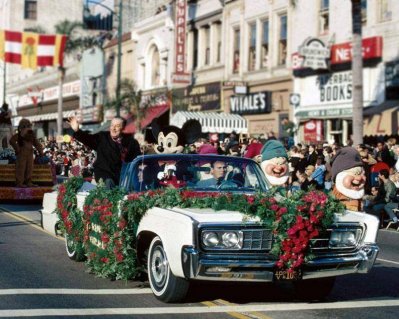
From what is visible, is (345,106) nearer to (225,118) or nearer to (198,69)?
(225,118)

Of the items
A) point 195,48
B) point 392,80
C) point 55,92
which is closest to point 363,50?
point 392,80

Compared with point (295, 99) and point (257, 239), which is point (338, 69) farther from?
point (257, 239)

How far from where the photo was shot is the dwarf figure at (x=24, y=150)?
→ 1942 cm

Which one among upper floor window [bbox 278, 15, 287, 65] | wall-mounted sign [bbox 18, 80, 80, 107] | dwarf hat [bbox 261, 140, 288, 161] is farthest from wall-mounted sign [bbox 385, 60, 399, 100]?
wall-mounted sign [bbox 18, 80, 80, 107]

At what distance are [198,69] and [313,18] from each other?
1082cm

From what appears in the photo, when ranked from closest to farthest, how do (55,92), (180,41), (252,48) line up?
(252,48) → (180,41) → (55,92)

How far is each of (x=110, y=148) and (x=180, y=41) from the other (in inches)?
1213

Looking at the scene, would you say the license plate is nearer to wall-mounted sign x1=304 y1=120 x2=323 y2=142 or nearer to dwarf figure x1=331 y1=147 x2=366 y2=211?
dwarf figure x1=331 y1=147 x2=366 y2=211

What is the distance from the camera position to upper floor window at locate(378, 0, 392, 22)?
2748 centimetres

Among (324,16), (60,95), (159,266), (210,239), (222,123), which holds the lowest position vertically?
(159,266)

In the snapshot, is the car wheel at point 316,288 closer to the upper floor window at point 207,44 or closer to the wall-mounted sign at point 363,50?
the wall-mounted sign at point 363,50

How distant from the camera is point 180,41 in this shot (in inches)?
1613

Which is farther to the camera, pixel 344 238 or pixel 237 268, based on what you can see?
pixel 344 238

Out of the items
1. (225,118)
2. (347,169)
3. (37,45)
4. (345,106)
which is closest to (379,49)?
(345,106)
